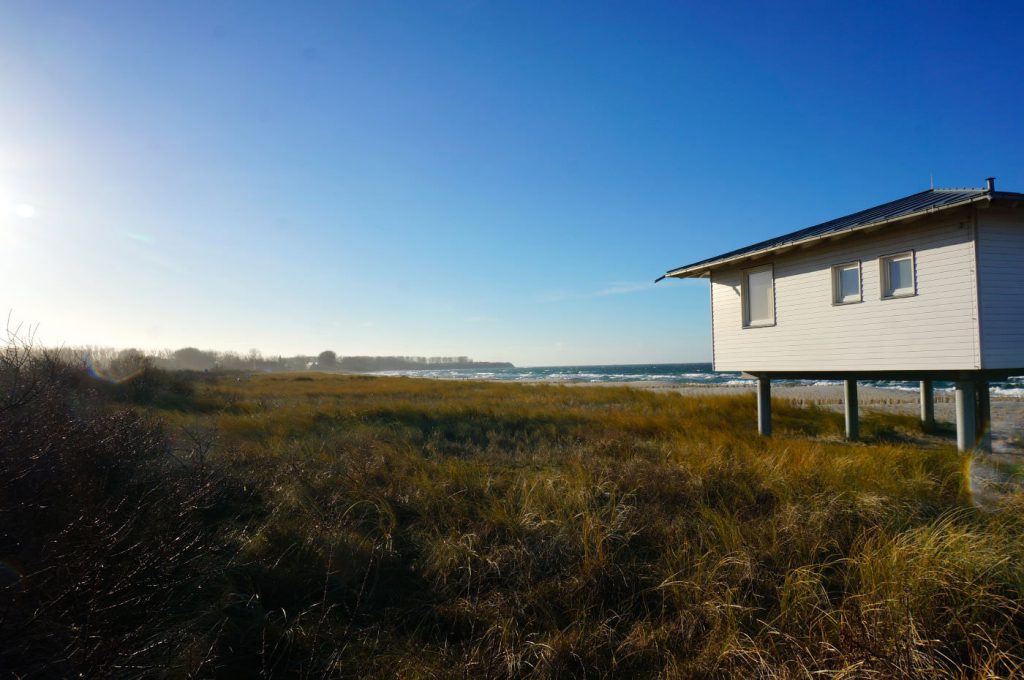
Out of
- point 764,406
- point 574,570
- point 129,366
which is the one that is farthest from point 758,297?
point 129,366

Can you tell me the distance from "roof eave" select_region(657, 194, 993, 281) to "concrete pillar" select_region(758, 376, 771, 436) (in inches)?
122

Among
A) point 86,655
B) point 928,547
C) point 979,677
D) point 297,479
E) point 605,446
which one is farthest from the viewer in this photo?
point 605,446

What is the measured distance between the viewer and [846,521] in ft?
18.0

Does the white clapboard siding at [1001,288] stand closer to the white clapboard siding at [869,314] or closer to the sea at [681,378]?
the white clapboard siding at [869,314]

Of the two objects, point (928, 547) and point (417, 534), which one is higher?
point (928, 547)

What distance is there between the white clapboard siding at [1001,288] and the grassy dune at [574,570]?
7.69 ft

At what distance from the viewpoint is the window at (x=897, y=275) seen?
10.0 m

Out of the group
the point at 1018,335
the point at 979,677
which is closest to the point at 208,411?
the point at 979,677

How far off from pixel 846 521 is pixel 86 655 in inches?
244

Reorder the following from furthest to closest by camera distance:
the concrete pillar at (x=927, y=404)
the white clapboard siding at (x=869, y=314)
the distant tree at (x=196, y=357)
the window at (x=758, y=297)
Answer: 1. the distant tree at (x=196, y=357)
2. the concrete pillar at (x=927, y=404)
3. the window at (x=758, y=297)
4. the white clapboard siding at (x=869, y=314)

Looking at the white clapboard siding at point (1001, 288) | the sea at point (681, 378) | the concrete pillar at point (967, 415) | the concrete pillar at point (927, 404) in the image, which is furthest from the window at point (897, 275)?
the sea at point (681, 378)

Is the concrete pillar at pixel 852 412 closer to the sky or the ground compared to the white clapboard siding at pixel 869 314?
closer to the ground

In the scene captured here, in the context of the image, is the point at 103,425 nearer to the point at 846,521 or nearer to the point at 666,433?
the point at 846,521

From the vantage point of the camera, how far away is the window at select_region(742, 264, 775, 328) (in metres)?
12.9
